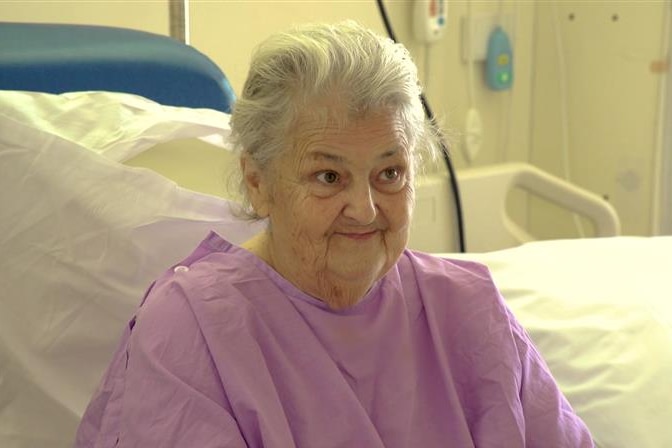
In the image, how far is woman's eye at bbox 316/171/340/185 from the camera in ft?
4.01

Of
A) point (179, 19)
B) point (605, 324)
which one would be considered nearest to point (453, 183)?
point (179, 19)

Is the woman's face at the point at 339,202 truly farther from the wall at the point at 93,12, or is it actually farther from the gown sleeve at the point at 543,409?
the wall at the point at 93,12

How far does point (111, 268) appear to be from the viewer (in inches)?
57.2

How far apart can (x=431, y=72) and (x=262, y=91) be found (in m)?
1.64

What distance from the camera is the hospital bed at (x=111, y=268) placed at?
1.41 metres

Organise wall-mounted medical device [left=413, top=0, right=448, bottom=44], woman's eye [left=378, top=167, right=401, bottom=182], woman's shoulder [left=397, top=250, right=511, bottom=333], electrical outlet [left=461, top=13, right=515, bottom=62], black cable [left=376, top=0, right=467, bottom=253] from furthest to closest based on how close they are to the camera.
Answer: electrical outlet [left=461, top=13, right=515, bottom=62], wall-mounted medical device [left=413, top=0, right=448, bottom=44], black cable [left=376, top=0, right=467, bottom=253], woman's shoulder [left=397, top=250, right=511, bottom=333], woman's eye [left=378, top=167, right=401, bottom=182]

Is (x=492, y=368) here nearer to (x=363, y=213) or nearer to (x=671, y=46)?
(x=363, y=213)

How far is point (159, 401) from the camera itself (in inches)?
45.6

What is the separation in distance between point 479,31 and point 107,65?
4.68 feet

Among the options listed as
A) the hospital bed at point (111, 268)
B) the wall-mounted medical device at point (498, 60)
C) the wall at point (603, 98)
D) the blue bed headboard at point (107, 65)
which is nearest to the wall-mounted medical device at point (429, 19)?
the wall-mounted medical device at point (498, 60)

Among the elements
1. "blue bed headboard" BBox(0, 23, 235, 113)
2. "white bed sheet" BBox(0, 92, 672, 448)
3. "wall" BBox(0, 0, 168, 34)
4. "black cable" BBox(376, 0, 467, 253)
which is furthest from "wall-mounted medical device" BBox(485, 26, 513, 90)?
"white bed sheet" BBox(0, 92, 672, 448)

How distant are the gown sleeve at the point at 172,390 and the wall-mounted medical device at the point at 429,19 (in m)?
→ 1.63

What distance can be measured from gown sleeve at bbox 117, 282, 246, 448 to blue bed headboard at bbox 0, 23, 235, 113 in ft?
1.95

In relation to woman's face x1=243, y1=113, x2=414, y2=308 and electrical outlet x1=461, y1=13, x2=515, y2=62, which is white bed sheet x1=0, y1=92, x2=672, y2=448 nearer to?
woman's face x1=243, y1=113, x2=414, y2=308
